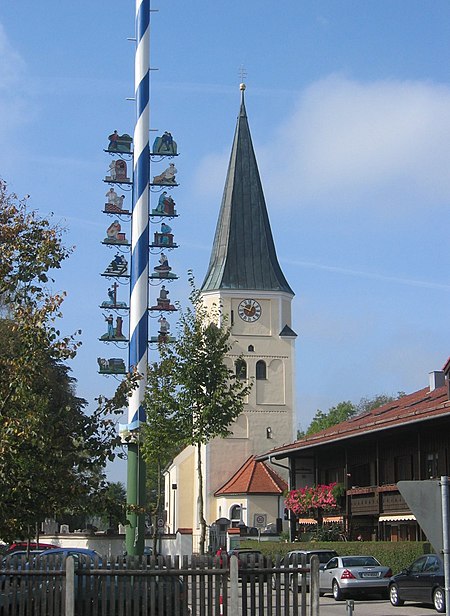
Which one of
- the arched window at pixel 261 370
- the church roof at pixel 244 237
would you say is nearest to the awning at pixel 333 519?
the arched window at pixel 261 370

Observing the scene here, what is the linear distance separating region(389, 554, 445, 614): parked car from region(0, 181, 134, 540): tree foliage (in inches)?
442

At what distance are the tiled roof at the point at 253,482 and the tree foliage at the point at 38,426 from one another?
53993 mm

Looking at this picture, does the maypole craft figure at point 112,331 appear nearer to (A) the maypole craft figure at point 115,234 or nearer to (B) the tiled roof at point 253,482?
(A) the maypole craft figure at point 115,234

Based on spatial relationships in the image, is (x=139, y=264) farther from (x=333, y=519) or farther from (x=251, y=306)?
(x=251, y=306)

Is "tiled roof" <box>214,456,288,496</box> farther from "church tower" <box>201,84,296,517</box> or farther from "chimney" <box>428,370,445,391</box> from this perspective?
"chimney" <box>428,370,445,391</box>

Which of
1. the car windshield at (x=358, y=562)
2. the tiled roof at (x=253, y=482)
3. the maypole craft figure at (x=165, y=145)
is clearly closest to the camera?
the car windshield at (x=358, y=562)

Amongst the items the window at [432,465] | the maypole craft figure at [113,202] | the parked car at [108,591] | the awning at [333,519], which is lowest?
the parked car at [108,591]

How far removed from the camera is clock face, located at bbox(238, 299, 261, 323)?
249 ft

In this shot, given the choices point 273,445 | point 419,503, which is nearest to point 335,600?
point 419,503

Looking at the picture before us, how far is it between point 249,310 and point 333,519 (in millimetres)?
30445

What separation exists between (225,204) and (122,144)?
1844 inches

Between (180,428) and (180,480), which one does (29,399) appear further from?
(180,480)

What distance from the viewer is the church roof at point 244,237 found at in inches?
3009

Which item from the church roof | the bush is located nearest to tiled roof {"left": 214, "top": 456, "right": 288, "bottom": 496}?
the church roof
